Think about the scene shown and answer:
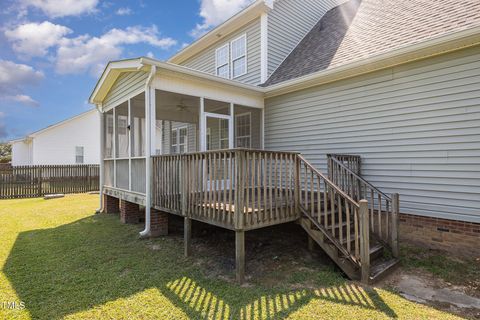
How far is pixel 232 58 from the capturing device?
32.9 ft

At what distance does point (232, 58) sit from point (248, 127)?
9.60 feet

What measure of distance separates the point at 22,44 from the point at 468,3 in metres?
38.0

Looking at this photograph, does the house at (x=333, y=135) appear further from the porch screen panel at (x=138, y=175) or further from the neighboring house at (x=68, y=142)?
the neighboring house at (x=68, y=142)

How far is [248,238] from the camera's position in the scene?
19.7ft

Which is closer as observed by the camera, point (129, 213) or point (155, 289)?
point (155, 289)

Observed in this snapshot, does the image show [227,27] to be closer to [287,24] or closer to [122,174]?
[287,24]

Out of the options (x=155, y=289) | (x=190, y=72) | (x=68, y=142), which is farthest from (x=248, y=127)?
(x=68, y=142)

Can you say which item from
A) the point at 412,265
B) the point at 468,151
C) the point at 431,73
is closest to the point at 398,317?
the point at 412,265

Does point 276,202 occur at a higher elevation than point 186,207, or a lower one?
higher

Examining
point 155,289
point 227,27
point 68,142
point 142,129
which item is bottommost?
point 155,289

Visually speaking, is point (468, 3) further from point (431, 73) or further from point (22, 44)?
point (22, 44)

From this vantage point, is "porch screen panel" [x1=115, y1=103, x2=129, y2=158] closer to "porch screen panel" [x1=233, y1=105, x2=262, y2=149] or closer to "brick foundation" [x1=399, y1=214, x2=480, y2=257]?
"porch screen panel" [x1=233, y1=105, x2=262, y2=149]

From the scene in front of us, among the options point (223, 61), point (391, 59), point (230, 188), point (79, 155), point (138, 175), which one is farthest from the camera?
point (79, 155)

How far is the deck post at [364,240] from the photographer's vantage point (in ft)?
12.6
